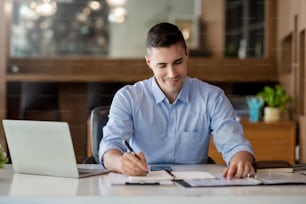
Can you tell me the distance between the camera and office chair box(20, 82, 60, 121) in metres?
4.87

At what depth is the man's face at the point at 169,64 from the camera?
5.44ft

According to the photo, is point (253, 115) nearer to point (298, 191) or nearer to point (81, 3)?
point (298, 191)

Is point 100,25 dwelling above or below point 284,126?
above

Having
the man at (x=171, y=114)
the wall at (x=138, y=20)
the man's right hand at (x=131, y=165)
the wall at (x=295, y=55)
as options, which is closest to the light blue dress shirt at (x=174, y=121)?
the man at (x=171, y=114)

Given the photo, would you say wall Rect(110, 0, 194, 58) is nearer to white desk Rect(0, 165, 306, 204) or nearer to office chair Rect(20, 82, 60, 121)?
office chair Rect(20, 82, 60, 121)

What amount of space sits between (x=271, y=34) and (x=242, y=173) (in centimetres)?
384

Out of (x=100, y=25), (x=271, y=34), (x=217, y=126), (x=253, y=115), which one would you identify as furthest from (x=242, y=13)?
(x=217, y=126)

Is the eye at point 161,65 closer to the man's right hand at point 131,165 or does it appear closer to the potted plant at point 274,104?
the man's right hand at point 131,165

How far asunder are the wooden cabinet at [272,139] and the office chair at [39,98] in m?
2.00

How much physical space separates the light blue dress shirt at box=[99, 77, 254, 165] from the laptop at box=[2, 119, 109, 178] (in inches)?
12.5

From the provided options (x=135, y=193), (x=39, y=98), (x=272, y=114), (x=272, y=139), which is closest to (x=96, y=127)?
(x=135, y=193)

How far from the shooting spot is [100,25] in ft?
19.2

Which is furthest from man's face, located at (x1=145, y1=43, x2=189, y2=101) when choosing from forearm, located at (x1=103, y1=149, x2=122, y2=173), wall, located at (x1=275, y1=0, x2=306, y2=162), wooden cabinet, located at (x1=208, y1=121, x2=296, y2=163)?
wall, located at (x1=275, y1=0, x2=306, y2=162)

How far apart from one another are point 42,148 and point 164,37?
0.50 metres
